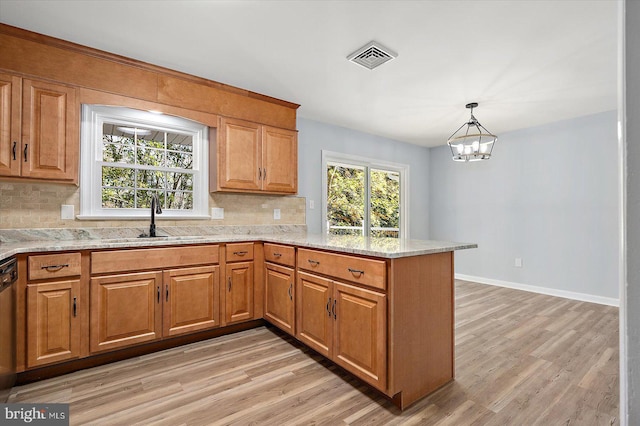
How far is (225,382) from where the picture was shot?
2111 mm

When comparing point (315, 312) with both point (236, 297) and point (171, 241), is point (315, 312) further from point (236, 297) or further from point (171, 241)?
point (171, 241)

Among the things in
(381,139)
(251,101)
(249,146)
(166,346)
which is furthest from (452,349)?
(381,139)

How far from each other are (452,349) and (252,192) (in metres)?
2.33

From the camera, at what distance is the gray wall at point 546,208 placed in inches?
157

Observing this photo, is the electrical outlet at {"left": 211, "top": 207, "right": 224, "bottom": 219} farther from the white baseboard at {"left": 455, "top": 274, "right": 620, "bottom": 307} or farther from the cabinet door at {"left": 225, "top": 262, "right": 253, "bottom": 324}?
the white baseboard at {"left": 455, "top": 274, "right": 620, "bottom": 307}

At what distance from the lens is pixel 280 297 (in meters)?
2.78

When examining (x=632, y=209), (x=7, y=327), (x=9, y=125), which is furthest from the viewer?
(x=9, y=125)

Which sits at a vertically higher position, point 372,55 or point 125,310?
point 372,55

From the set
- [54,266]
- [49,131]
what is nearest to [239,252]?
[54,266]

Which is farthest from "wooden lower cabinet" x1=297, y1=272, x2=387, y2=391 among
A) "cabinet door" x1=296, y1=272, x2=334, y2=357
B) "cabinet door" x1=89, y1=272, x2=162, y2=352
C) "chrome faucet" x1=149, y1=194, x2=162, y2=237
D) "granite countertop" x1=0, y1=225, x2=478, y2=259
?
"chrome faucet" x1=149, y1=194, x2=162, y2=237

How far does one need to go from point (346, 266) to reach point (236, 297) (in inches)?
52.4

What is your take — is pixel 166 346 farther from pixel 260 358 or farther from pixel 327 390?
pixel 327 390

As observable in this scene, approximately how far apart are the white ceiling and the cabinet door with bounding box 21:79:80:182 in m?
0.44

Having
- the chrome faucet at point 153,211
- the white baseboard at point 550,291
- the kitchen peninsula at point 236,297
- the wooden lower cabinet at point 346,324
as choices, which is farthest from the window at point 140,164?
the white baseboard at point 550,291
